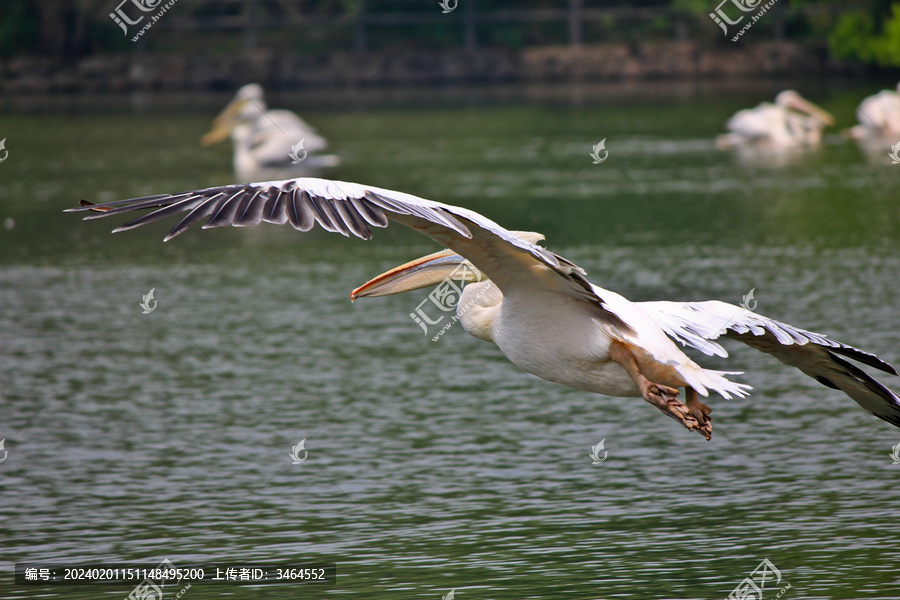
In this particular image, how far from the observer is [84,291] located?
15.8 metres

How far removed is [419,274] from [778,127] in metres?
21.8

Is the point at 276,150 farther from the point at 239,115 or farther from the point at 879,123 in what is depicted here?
the point at 879,123

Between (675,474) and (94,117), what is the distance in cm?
3177

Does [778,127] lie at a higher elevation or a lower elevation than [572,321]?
lower

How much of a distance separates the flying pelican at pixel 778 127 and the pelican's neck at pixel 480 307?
67.5 feet

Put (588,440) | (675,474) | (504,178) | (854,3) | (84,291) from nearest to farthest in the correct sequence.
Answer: (675,474), (588,440), (84,291), (504,178), (854,3)

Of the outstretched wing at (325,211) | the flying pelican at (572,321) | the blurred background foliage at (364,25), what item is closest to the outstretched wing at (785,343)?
the flying pelican at (572,321)

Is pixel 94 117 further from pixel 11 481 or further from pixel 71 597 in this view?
pixel 71 597

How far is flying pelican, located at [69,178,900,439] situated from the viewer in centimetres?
555

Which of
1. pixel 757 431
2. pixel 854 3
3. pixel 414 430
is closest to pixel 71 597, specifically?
pixel 414 430

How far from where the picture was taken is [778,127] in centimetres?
2762
